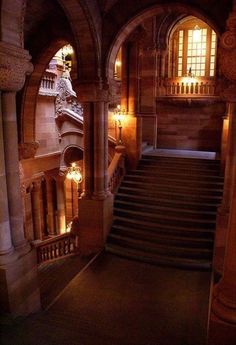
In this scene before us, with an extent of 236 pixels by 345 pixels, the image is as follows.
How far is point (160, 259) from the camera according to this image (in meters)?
7.36

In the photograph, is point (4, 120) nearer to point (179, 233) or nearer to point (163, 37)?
point (179, 233)

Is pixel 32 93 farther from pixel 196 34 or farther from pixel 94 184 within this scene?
pixel 196 34

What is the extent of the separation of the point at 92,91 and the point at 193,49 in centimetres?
790

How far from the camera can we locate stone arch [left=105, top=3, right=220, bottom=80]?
22.3 ft

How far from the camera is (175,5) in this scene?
22.6 ft

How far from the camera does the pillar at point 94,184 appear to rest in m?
7.83

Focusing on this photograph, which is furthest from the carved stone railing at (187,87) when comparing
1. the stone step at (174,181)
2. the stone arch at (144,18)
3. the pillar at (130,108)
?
the stone arch at (144,18)

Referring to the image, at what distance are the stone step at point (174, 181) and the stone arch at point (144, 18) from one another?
328cm

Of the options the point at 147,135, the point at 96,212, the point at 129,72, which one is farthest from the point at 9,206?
the point at 147,135

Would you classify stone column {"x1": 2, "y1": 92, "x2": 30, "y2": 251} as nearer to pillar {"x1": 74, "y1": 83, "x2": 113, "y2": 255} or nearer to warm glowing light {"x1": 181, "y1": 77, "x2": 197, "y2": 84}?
pillar {"x1": 74, "y1": 83, "x2": 113, "y2": 255}

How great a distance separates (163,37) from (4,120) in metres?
9.99

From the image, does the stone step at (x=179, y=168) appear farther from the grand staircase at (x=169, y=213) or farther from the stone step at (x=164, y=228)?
the stone step at (x=164, y=228)

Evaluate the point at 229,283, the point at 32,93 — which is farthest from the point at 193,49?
the point at 229,283

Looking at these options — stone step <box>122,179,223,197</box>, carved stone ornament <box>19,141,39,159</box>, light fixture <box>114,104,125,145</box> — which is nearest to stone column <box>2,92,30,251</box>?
stone step <box>122,179,223,197</box>
